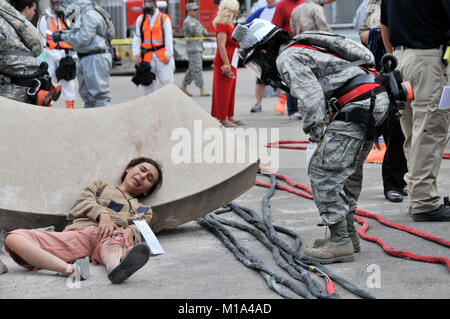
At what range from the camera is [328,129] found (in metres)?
4.42

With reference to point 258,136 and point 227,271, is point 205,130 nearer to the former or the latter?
point 227,271

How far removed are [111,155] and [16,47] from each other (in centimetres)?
123

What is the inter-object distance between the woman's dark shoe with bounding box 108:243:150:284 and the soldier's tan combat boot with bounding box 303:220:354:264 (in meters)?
1.08

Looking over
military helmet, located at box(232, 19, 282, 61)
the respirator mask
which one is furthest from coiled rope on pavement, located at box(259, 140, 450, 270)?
the respirator mask

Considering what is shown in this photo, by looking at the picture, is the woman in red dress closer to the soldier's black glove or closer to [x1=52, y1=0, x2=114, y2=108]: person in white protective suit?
[x1=52, y1=0, x2=114, y2=108]: person in white protective suit

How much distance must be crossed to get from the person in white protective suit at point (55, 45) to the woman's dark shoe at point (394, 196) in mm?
5322

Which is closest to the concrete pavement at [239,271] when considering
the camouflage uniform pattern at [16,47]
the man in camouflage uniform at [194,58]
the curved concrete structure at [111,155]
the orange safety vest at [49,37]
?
the curved concrete structure at [111,155]

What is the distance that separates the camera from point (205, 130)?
5555mm

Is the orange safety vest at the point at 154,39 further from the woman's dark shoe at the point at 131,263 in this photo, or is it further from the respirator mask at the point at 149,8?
the woman's dark shoe at the point at 131,263

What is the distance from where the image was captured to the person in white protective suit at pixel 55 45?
397 inches

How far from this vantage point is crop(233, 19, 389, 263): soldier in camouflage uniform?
4293 mm

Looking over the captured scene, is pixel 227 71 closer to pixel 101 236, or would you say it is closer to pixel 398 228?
pixel 398 228

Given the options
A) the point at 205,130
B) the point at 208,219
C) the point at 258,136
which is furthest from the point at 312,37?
the point at 258,136

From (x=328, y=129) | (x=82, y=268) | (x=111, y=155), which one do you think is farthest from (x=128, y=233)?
(x=328, y=129)
